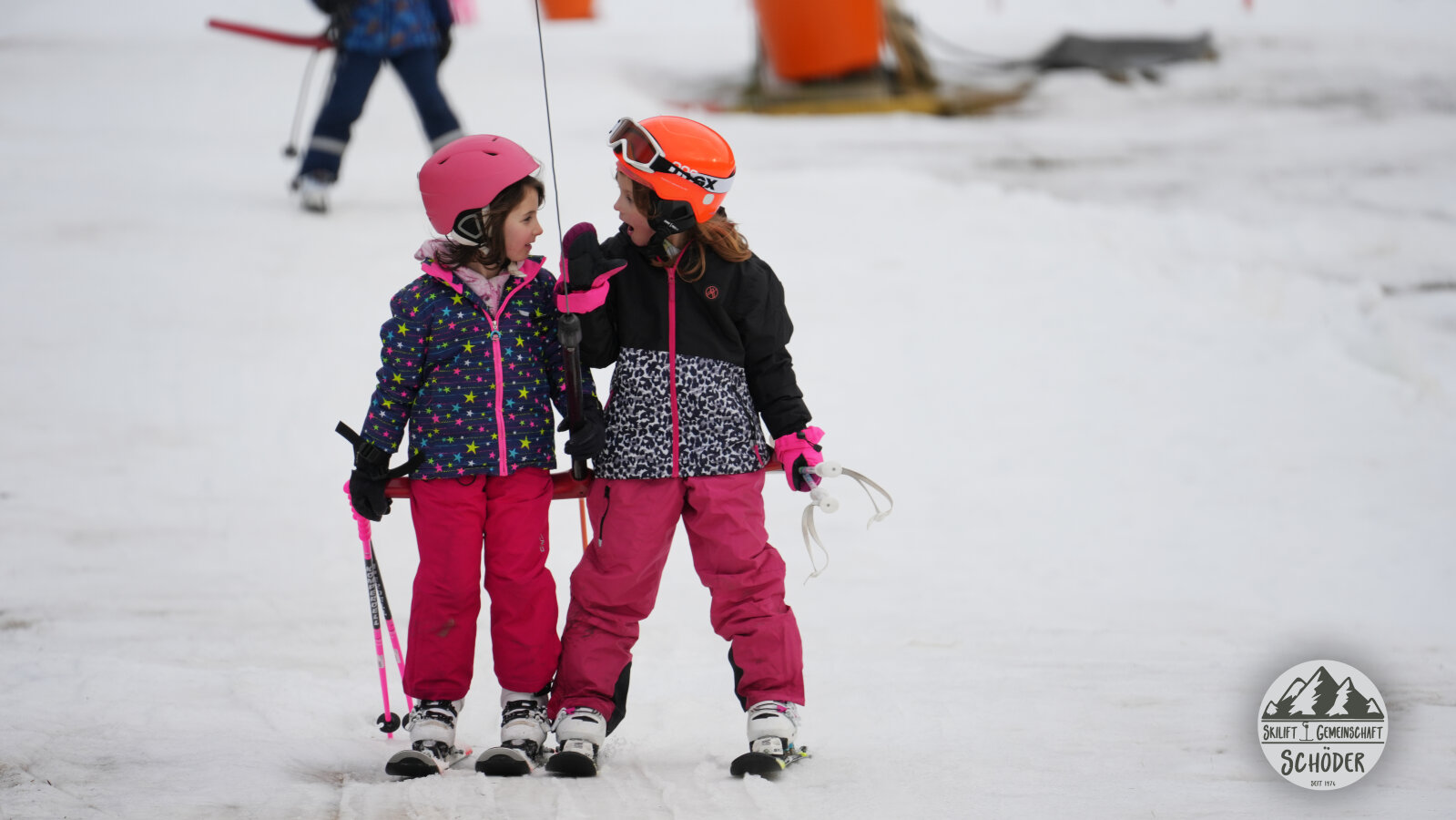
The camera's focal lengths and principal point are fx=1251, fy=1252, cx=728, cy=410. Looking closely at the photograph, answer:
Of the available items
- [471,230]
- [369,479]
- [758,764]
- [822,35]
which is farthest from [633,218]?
[822,35]

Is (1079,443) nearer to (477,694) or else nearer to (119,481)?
(477,694)

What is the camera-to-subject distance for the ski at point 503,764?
249 centimetres

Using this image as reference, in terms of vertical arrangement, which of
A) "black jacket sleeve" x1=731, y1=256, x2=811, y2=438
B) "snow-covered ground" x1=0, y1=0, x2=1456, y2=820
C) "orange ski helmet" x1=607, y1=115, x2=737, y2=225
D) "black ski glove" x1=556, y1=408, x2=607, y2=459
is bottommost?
A: "snow-covered ground" x1=0, y1=0, x2=1456, y2=820

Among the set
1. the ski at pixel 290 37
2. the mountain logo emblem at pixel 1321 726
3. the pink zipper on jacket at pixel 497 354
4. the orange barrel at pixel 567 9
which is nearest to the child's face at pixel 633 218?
the pink zipper on jacket at pixel 497 354

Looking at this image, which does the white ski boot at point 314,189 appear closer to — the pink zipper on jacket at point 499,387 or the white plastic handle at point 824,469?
the pink zipper on jacket at point 499,387

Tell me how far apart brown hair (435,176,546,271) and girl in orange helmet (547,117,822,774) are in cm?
14

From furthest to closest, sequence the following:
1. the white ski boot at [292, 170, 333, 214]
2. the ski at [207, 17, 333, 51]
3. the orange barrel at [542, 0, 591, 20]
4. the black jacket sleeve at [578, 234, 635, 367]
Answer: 1. the orange barrel at [542, 0, 591, 20]
2. the white ski boot at [292, 170, 333, 214]
3. the ski at [207, 17, 333, 51]
4. the black jacket sleeve at [578, 234, 635, 367]

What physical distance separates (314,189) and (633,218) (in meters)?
3.97

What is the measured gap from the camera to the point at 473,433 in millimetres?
2572

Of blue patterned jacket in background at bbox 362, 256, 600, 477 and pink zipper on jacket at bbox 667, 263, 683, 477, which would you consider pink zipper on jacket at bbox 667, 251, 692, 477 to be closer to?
pink zipper on jacket at bbox 667, 263, 683, 477

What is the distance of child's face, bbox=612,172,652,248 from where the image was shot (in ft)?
8.64

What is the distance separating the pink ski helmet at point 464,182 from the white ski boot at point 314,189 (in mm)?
3738

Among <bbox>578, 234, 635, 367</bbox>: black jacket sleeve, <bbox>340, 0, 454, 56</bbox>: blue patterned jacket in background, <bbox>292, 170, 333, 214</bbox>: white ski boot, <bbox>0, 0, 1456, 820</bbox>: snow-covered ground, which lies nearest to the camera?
<bbox>578, 234, 635, 367</bbox>: black jacket sleeve

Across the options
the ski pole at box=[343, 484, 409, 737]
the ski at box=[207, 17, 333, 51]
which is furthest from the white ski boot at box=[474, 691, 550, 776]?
the ski at box=[207, 17, 333, 51]
